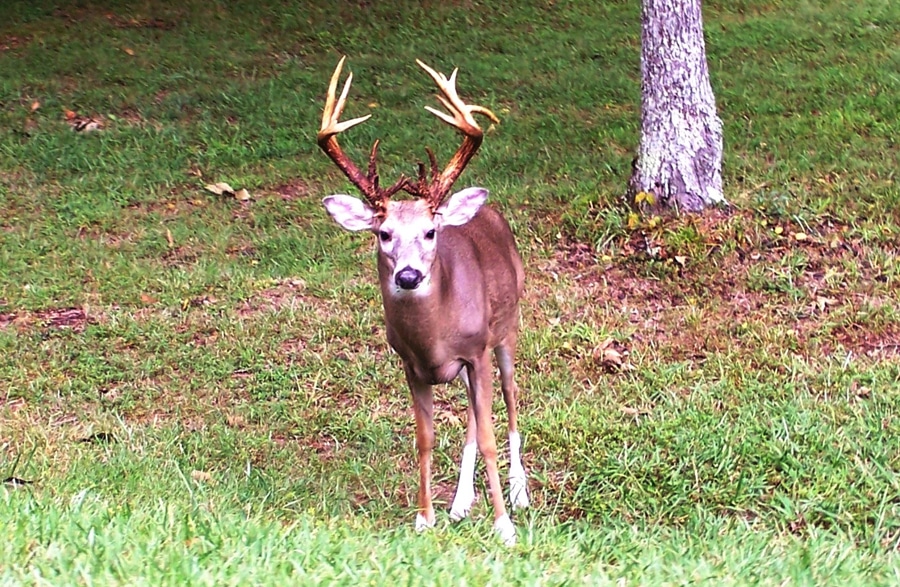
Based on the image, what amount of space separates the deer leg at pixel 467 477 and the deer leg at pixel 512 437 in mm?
177

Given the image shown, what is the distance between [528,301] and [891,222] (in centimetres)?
258

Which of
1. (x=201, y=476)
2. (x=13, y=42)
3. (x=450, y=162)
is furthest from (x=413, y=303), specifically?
(x=13, y=42)

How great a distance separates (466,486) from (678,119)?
368cm

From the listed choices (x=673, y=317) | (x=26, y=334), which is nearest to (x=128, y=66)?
(x=26, y=334)

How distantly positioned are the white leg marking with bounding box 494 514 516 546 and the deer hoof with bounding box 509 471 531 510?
0.61 ft

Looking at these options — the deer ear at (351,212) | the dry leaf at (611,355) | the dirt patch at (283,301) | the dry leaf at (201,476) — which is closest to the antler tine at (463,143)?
the deer ear at (351,212)

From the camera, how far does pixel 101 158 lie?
31.9 ft

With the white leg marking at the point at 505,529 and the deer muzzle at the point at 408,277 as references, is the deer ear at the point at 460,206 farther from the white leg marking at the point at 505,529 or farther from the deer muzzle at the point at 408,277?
the white leg marking at the point at 505,529

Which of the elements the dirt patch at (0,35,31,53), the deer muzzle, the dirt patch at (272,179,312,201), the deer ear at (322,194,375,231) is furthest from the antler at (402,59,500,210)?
the dirt patch at (0,35,31,53)

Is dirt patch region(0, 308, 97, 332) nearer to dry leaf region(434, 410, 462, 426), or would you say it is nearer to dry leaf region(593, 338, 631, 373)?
dry leaf region(434, 410, 462, 426)

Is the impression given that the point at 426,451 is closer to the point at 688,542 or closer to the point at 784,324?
the point at 688,542

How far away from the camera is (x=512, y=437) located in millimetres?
5094

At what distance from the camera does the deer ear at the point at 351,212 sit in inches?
172

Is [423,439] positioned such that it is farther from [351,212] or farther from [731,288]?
[731,288]
